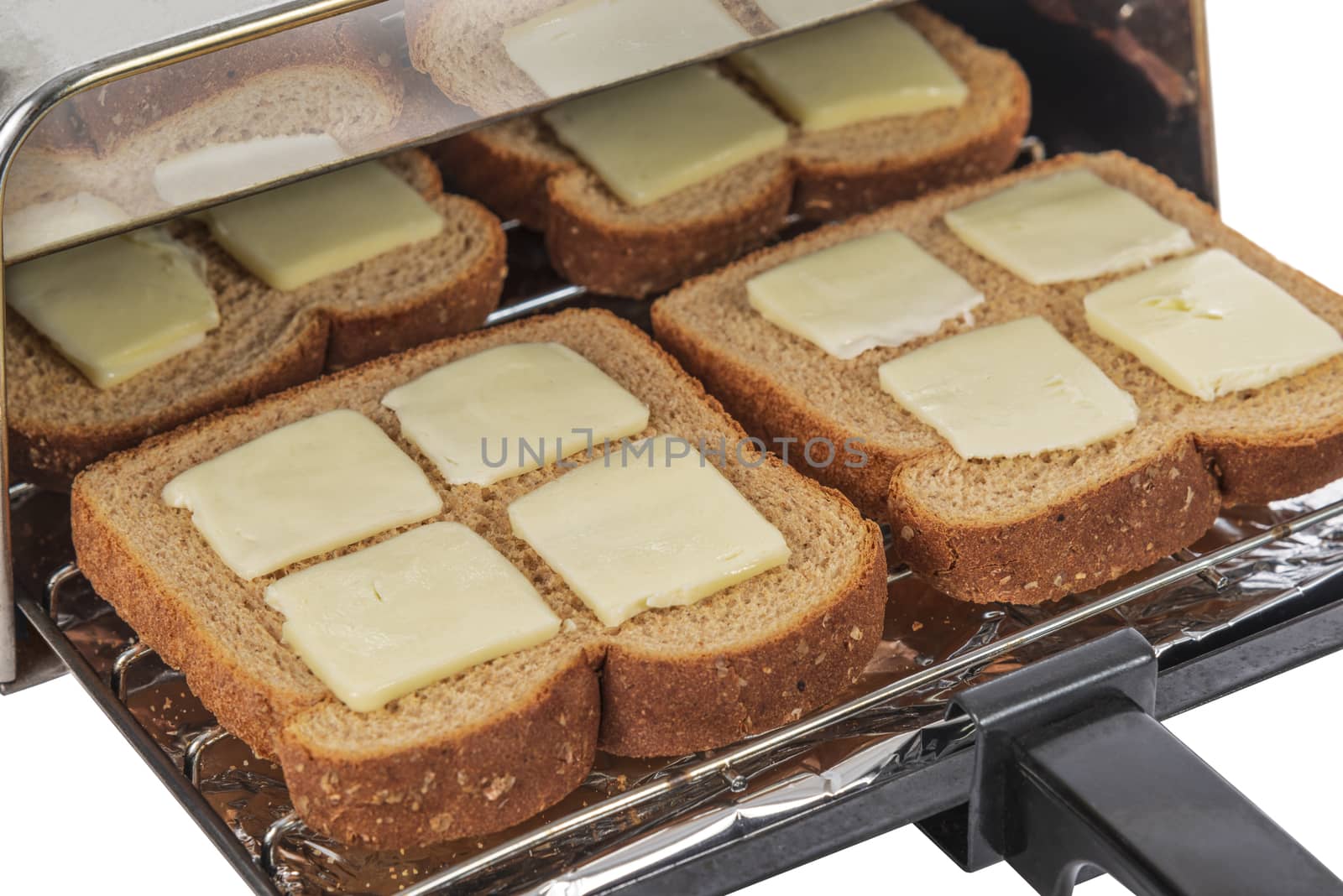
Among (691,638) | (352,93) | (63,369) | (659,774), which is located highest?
(352,93)

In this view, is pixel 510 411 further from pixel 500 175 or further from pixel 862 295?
pixel 500 175

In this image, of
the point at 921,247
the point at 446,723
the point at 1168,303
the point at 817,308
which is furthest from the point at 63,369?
the point at 1168,303

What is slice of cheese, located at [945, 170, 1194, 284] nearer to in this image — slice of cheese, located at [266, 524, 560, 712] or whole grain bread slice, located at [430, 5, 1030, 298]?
whole grain bread slice, located at [430, 5, 1030, 298]

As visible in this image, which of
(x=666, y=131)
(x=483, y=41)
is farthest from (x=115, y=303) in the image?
(x=666, y=131)

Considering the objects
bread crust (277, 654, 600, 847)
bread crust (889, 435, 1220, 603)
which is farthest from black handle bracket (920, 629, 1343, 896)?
bread crust (277, 654, 600, 847)

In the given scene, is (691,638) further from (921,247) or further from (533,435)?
(921,247)
